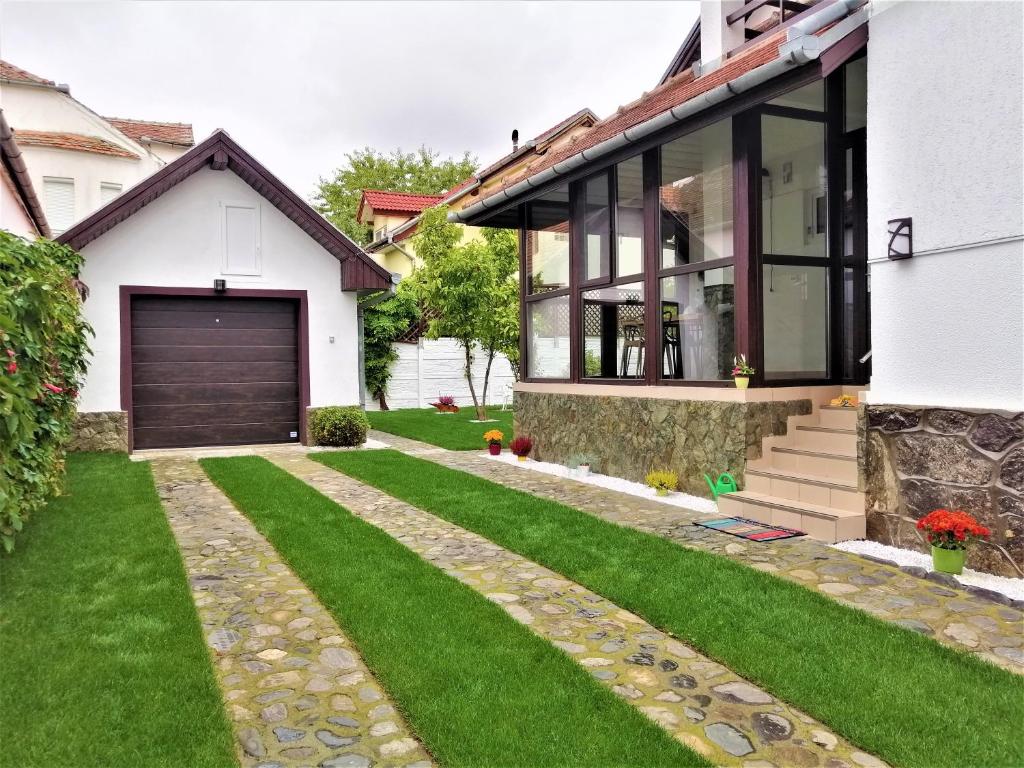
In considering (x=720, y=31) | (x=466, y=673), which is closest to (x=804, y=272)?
(x=720, y=31)

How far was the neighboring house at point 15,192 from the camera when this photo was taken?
8.05m

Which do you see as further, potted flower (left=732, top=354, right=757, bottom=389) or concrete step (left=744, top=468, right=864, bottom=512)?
potted flower (left=732, top=354, right=757, bottom=389)

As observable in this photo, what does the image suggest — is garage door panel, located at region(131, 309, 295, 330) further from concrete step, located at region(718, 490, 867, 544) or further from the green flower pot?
the green flower pot

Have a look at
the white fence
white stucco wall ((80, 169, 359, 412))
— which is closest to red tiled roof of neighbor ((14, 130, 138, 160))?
the white fence

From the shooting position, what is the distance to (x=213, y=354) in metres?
11.5

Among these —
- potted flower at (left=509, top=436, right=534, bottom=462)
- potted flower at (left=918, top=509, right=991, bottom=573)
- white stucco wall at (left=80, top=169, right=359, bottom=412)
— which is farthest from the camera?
white stucco wall at (left=80, top=169, right=359, bottom=412)

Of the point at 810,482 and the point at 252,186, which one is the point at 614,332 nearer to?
the point at 810,482

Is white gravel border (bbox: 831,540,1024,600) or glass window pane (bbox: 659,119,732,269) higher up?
glass window pane (bbox: 659,119,732,269)

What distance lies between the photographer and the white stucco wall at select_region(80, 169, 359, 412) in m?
10.6

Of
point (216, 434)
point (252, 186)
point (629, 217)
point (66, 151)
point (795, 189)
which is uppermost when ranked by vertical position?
point (66, 151)

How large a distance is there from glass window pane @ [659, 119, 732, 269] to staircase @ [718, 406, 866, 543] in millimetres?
1769

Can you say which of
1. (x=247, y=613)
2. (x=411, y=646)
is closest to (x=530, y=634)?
(x=411, y=646)

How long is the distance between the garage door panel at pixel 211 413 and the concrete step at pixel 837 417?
8.48m

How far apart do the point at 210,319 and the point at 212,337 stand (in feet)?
0.94
